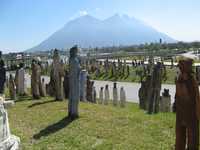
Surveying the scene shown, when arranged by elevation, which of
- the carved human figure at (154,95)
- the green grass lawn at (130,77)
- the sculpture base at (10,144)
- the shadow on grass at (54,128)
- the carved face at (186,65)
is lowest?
the green grass lawn at (130,77)

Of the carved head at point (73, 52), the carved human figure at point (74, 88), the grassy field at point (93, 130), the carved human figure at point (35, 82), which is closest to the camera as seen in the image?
the grassy field at point (93, 130)

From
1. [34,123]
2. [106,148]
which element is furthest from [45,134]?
[106,148]

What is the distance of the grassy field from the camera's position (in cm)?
1070

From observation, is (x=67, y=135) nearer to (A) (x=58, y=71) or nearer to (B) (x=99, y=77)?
(A) (x=58, y=71)

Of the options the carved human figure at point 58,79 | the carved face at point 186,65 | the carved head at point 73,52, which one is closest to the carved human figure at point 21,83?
the carved human figure at point 58,79

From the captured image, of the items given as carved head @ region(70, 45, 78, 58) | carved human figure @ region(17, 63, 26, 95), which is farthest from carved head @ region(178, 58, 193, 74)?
carved human figure @ region(17, 63, 26, 95)

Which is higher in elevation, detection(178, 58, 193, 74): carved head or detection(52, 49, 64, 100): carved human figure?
detection(178, 58, 193, 74): carved head

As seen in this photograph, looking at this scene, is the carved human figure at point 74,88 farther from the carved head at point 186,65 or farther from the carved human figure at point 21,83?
the carved human figure at point 21,83

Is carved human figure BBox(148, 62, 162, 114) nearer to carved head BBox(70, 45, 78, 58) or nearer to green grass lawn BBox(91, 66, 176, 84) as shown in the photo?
carved head BBox(70, 45, 78, 58)

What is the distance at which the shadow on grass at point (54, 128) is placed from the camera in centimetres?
1203

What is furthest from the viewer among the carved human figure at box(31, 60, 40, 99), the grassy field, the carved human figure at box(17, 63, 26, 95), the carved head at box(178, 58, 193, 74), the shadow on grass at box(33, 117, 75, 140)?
the carved human figure at box(17, 63, 26, 95)

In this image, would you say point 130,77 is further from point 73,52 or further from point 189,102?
point 189,102

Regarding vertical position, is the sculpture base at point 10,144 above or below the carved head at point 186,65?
below

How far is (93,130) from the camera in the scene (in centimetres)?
1208
